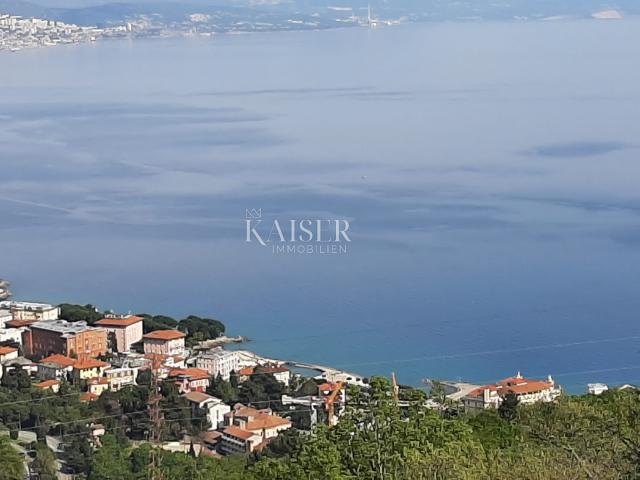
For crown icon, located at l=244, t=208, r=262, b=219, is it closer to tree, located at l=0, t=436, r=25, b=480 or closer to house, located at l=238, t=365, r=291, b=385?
house, located at l=238, t=365, r=291, b=385

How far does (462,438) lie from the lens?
108 inches

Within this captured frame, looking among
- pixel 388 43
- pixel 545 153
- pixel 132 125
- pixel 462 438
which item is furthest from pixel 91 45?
pixel 462 438

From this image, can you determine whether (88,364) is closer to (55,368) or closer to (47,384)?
(55,368)

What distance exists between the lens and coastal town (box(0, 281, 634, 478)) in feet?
17.6

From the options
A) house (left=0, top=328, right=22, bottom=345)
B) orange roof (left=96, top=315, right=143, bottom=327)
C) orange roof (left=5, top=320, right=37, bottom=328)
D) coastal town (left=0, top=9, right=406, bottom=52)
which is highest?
coastal town (left=0, top=9, right=406, bottom=52)

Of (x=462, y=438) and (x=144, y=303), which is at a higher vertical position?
(x=462, y=438)

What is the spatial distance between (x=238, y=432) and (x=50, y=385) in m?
1.32

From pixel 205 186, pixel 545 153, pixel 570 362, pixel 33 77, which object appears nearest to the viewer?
pixel 570 362

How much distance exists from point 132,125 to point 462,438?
1469 centimetres

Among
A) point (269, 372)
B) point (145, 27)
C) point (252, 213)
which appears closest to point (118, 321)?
point (269, 372)

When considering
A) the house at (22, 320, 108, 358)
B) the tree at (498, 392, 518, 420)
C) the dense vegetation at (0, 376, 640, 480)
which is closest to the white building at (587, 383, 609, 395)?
the tree at (498, 392, 518, 420)

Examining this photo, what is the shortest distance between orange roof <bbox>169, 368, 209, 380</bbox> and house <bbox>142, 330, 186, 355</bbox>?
54 cm

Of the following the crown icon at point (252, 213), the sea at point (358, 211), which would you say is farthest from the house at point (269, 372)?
the crown icon at point (252, 213)

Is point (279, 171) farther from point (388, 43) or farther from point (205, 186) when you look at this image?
point (388, 43)
